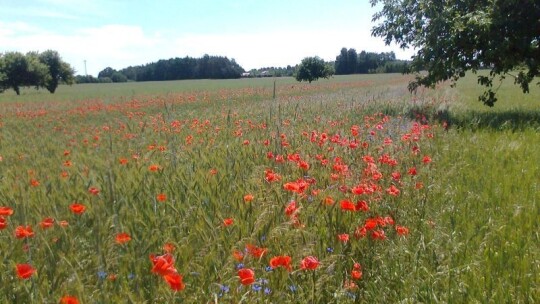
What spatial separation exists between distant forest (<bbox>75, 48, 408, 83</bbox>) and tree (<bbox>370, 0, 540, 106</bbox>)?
82.8 metres

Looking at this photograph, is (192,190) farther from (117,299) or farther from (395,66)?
(395,66)

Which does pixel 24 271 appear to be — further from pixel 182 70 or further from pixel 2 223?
pixel 182 70

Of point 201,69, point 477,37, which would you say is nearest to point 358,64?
point 201,69

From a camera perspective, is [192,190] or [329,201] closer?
[329,201]

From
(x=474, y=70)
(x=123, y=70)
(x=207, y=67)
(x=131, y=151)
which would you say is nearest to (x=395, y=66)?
(x=207, y=67)

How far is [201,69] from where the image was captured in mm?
98000

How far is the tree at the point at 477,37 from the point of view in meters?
10.2

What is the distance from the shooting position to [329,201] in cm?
261

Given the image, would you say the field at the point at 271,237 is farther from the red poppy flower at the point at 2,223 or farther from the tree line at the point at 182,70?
the tree line at the point at 182,70

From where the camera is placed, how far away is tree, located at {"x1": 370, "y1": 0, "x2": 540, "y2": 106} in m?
10.2

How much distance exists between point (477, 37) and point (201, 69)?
91325 millimetres

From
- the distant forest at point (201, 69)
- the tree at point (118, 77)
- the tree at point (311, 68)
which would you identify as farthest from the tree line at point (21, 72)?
the tree at point (118, 77)

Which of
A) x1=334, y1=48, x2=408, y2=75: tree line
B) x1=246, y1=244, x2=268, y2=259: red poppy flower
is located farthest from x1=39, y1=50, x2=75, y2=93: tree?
x1=246, y1=244, x2=268, y2=259: red poppy flower

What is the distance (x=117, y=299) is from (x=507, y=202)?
11.1ft
